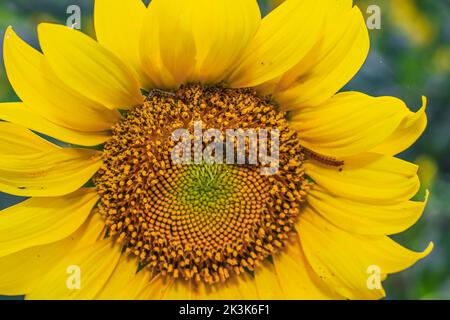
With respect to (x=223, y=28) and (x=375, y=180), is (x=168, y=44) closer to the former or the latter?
(x=223, y=28)

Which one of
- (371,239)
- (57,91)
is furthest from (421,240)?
(57,91)

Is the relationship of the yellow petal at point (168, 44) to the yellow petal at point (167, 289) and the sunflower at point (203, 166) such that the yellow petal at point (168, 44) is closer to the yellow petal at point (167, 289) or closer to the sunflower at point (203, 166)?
the sunflower at point (203, 166)

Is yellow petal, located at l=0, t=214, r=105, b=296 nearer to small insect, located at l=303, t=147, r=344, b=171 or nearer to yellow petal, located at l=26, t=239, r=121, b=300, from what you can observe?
yellow petal, located at l=26, t=239, r=121, b=300

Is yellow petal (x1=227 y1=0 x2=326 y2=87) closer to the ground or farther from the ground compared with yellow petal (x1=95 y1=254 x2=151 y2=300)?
farther from the ground

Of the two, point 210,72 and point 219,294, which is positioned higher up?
point 210,72

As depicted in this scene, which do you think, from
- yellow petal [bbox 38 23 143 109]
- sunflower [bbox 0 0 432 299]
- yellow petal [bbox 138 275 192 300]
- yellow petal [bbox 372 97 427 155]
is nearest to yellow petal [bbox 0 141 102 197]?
sunflower [bbox 0 0 432 299]

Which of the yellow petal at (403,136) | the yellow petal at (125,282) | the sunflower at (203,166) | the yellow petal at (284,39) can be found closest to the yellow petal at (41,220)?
the sunflower at (203,166)
